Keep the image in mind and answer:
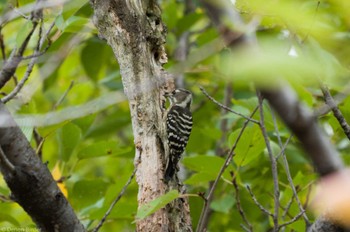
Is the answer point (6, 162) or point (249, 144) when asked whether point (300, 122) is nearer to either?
point (6, 162)

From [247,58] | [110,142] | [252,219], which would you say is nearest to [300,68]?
[247,58]

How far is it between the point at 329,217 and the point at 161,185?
119 centimetres

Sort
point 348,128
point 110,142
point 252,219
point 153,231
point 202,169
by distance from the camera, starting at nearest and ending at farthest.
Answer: point 348,128 < point 153,231 < point 202,169 < point 110,142 < point 252,219

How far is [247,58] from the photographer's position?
770 millimetres

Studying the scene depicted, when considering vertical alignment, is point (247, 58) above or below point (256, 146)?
above

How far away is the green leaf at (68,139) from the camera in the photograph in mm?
3631

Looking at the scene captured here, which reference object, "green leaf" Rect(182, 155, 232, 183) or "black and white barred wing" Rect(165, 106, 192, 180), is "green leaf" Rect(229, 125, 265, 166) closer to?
"green leaf" Rect(182, 155, 232, 183)

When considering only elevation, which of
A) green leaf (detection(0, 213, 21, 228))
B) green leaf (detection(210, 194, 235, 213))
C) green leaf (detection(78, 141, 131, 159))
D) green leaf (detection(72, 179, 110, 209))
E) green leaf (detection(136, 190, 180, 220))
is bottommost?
green leaf (detection(210, 194, 235, 213))

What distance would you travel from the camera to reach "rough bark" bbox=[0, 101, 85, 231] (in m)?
2.06

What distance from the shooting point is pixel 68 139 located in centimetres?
366

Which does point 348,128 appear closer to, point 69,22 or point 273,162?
point 273,162

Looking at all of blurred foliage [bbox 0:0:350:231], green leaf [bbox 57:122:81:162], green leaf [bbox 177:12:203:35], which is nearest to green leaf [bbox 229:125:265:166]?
blurred foliage [bbox 0:0:350:231]

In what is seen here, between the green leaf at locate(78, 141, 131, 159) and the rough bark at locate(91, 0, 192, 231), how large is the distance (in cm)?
40

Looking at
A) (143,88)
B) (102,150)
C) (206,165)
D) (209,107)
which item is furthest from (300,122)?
(209,107)
